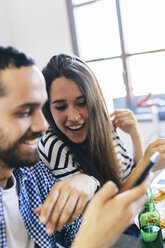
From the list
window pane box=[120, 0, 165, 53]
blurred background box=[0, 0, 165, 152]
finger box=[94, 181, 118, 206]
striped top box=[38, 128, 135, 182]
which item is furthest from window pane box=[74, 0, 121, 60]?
finger box=[94, 181, 118, 206]

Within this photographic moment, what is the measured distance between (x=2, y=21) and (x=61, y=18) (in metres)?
0.75

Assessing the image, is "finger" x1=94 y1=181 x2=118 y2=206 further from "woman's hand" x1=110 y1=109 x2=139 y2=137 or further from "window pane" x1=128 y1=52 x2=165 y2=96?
"window pane" x1=128 y1=52 x2=165 y2=96

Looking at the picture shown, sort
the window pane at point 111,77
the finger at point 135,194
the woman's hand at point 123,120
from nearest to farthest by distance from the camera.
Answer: the finger at point 135,194, the woman's hand at point 123,120, the window pane at point 111,77

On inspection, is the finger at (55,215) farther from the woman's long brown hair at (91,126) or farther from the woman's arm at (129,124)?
the woman's arm at (129,124)

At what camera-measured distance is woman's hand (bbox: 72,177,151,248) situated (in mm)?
497

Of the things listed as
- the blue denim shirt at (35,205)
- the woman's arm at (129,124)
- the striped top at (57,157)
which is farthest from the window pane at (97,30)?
the blue denim shirt at (35,205)

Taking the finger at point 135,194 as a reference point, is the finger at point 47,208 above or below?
below

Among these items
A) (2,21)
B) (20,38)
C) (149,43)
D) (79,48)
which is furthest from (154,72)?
(2,21)

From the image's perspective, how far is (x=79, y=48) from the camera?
9.98ft

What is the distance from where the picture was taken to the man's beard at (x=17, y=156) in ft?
2.36

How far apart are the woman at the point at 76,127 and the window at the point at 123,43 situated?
1691 millimetres

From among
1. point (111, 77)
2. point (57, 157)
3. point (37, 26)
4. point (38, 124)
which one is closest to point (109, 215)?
point (38, 124)

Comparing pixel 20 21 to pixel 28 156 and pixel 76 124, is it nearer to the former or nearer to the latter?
pixel 76 124

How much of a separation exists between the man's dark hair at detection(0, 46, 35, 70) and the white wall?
93.0 inches
